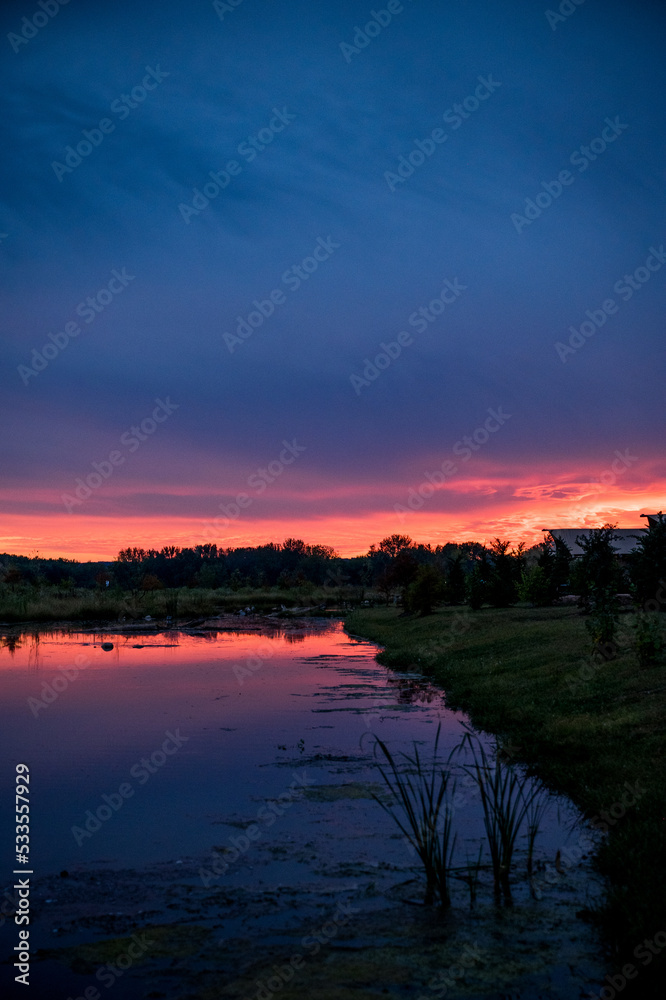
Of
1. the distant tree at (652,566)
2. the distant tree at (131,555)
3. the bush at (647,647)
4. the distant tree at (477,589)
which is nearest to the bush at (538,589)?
the distant tree at (477,589)

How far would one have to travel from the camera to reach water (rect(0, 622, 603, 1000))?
6.28m

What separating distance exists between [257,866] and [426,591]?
36.9 meters

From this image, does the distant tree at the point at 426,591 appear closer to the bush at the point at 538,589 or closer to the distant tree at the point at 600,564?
the bush at the point at 538,589

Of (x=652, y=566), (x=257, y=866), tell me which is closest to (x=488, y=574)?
(x=652, y=566)

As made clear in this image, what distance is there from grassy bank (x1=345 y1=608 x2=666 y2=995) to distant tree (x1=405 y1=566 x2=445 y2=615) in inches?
579

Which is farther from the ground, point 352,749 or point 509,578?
point 509,578

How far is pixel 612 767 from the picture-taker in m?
10.8

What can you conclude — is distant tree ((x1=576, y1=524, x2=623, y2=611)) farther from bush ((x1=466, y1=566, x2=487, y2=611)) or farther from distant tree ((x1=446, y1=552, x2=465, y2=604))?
distant tree ((x1=446, y1=552, x2=465, y2=604))

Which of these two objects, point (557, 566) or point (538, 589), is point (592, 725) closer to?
point (538, 589)

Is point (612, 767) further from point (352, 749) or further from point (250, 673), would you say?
point (250, 673)

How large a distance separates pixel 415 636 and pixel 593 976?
103 feet

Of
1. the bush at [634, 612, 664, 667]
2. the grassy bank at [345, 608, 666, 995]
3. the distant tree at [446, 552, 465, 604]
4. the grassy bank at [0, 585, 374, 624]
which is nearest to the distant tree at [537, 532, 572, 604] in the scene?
the distant tree at [446, 552, 465, 604]

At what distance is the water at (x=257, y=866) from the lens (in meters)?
6.28

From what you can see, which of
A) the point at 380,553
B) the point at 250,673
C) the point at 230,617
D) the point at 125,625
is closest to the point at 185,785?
the point at 250,673
